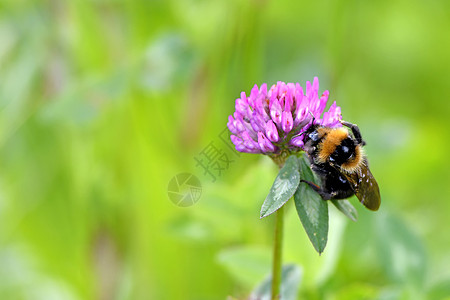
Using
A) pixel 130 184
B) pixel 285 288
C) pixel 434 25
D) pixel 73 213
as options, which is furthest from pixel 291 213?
pixel 434 25

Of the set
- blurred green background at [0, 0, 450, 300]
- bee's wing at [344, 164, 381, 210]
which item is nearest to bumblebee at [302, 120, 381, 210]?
bee's wing at [344, 164, 381, 210]

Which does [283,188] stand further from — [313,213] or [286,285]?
[286,285]

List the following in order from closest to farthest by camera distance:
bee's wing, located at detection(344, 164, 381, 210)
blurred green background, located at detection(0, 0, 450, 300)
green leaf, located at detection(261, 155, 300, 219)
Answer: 1. green leaf, located at detection(261, 155, 300, 219)
2. bee's wing, located at detection(344, 164, 381, 210)
3. blurred green background, located at detection(0, 0, 450, 300)

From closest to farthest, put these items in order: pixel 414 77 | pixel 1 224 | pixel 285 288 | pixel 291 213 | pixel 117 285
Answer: pixel 285 288 < pixel 291 213 < pixel 117 285 < pixel 1 224 < pixel 414 77

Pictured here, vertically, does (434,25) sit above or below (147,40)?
above

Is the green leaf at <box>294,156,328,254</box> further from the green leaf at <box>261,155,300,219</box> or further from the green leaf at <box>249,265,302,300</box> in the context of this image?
the green leaf at <box>249,265,302,300</box>

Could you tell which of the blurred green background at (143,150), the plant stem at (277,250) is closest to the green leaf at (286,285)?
the plant stem at (277,250)

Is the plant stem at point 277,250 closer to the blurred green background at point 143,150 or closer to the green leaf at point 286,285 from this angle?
the green leaf at point 286,285

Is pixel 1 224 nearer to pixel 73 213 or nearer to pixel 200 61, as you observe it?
pixel 73 213
